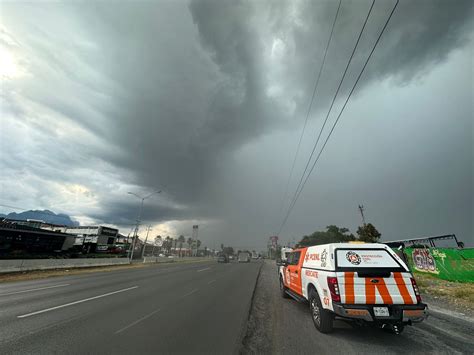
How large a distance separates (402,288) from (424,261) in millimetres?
17219

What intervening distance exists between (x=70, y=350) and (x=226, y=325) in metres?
3.29

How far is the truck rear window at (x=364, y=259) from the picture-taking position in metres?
5.35

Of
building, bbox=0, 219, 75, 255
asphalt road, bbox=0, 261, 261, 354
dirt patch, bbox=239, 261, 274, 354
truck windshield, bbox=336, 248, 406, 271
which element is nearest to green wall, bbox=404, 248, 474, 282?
truck windshield, bbox=336, 248, 406, 271

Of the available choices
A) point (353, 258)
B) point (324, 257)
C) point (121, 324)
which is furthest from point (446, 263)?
point (121, 324)

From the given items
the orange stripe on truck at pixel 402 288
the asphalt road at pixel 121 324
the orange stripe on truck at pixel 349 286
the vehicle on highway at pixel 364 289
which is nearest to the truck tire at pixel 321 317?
the vehicle on highway at pixel 364 289

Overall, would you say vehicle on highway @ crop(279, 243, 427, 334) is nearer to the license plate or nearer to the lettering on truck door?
the license plate

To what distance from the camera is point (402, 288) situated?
5.01 meters

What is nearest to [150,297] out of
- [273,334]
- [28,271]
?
[273,334]

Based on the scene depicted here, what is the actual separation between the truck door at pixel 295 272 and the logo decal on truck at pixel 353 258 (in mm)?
2389

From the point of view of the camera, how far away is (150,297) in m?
8.96

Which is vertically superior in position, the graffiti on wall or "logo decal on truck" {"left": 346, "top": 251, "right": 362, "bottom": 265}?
the graffiti on wall

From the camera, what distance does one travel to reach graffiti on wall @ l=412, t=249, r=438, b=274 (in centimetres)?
1669

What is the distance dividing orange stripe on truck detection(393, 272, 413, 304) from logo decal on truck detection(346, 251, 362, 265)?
75 cm

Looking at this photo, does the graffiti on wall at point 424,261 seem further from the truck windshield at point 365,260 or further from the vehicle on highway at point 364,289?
the truck windshield at point 365,260
